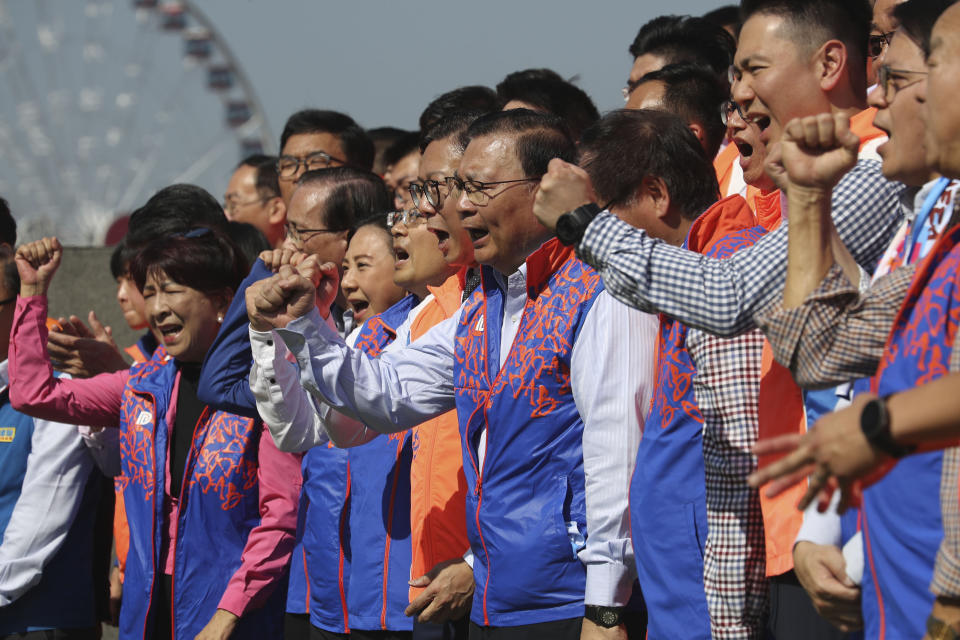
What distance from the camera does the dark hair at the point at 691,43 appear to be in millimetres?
5297

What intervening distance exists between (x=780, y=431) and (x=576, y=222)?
24.4 inches

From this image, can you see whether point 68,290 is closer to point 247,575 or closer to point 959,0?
point 247,575

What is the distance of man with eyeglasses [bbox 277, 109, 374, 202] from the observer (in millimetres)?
6332

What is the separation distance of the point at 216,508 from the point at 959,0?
2.99 metres

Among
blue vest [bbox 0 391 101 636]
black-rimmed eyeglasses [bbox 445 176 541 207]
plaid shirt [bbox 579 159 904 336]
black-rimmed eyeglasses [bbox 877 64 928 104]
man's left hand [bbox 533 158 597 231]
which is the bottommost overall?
blue vest [bbox 0 391 101 636]

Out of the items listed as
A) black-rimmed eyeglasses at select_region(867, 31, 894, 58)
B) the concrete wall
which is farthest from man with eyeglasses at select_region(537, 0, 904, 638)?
the concrete wall

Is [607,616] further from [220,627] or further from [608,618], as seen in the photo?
[220,627]

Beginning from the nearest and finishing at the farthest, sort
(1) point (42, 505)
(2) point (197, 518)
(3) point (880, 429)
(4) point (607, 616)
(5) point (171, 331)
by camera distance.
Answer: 1. (3) point (880, 429)
2. (4) point (607, 616)
3. (2) point (197, 518)
4. (5) point (171, 331)
5. (1) point (42, 505)

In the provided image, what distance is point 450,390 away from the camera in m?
3.70

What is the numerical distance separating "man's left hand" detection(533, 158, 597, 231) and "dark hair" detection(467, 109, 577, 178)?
1.01 m

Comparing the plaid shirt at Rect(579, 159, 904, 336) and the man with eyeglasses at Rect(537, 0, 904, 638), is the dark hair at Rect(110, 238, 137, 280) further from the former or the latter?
the plaid shirt at Rect(579, 159, 904, 336)

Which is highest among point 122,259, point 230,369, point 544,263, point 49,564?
point 544,263

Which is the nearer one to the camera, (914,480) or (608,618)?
(914,480)

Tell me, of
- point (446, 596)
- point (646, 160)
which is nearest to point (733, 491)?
point (646, 160)
